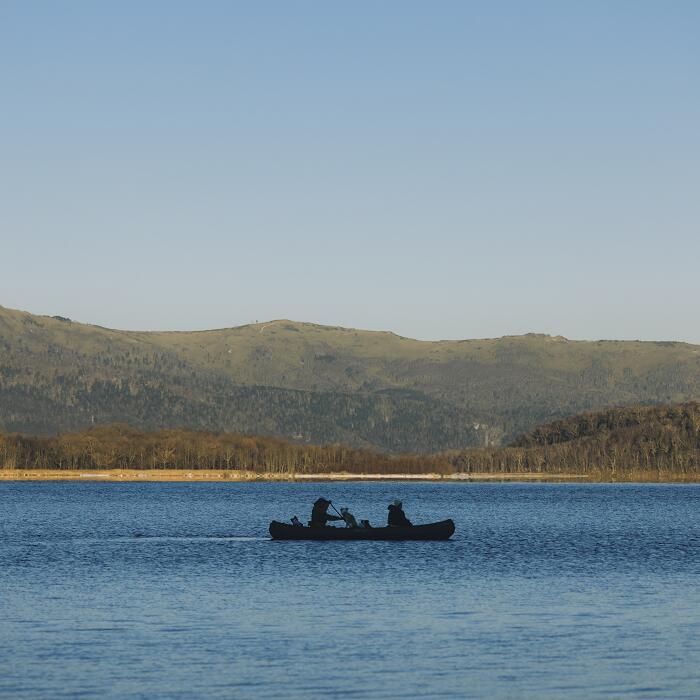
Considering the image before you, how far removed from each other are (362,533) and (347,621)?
1866 inches

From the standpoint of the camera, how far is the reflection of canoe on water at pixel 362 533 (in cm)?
11062

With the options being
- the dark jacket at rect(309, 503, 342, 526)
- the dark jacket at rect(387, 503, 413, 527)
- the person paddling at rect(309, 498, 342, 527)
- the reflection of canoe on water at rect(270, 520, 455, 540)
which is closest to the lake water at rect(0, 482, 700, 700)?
the reflection of canoe on water at rect(270, 520, 455, 540)

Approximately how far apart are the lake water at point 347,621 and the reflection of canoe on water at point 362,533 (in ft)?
3.37

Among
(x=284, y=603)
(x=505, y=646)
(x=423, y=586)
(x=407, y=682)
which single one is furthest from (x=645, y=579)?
(x=407, y=682)

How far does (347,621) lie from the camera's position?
63219 millimetres

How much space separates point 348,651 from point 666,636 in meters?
13.6

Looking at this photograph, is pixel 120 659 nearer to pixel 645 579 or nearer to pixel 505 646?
pixel 505 646

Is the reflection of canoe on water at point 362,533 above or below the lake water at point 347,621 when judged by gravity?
above

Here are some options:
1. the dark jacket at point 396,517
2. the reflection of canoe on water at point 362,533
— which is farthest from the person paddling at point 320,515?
the dark jacket at point 396,517

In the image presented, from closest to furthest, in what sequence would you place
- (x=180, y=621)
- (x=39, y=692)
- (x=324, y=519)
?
1. (x=39, y=692)
2. (x=180, y=621)
3. (x=324, y=519)

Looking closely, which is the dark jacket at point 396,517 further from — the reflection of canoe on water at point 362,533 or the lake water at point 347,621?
the lake water at point 347,621

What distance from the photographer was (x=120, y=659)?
51969mm

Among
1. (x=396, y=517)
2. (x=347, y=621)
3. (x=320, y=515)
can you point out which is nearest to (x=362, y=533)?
(x=320, y=515)

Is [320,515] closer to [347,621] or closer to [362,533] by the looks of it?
[362,533]
